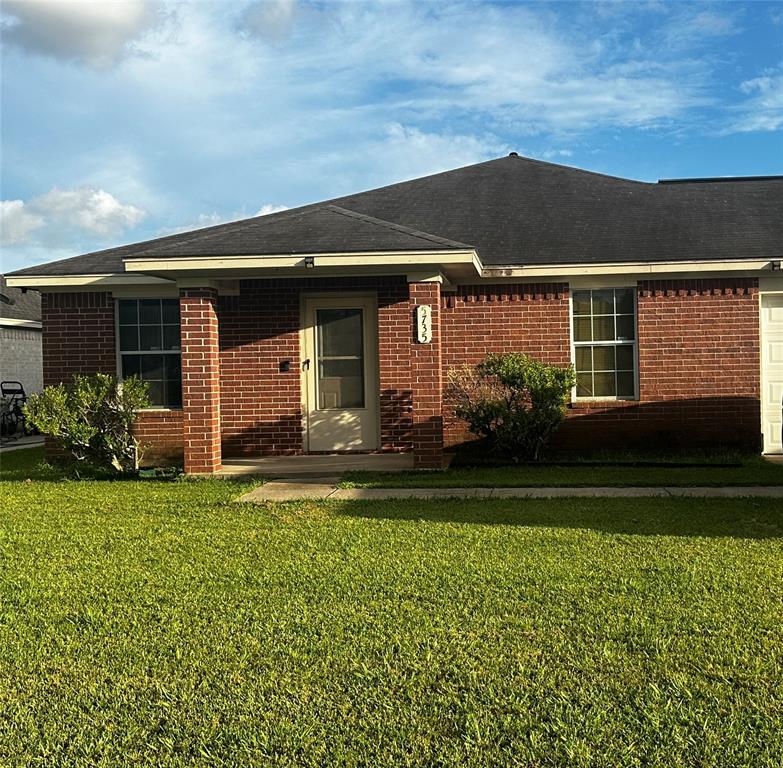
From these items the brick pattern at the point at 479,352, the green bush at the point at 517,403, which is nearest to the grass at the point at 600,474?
the green bush at the point at 517,403

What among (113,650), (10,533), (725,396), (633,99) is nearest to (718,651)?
(113,650)

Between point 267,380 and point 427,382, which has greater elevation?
point 267,380

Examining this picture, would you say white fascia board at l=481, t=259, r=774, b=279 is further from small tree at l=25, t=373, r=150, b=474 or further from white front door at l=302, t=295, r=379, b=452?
small tree at l=25, t=373, r=150, b=474

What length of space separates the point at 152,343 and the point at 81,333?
A: 3.49ft

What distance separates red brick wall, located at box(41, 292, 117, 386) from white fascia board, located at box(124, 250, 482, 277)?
251 cm

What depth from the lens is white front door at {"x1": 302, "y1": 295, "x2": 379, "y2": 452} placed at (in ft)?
43.0

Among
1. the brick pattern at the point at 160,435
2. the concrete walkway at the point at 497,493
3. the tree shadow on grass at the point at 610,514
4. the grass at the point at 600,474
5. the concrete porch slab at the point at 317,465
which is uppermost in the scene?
the brick pattern at the point at 160,435

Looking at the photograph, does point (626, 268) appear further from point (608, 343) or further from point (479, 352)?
point (479, 352)

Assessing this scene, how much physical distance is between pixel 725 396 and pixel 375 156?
8.54m

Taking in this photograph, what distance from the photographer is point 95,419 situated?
37.1 feet

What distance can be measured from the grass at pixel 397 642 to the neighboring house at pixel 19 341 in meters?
18.7

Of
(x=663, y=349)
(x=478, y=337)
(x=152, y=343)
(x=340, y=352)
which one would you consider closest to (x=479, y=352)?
(x=478, y=337)

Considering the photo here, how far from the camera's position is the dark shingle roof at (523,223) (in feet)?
36.5

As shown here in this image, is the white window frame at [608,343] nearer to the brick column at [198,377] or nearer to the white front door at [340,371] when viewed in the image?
the white front door at [340,371]
